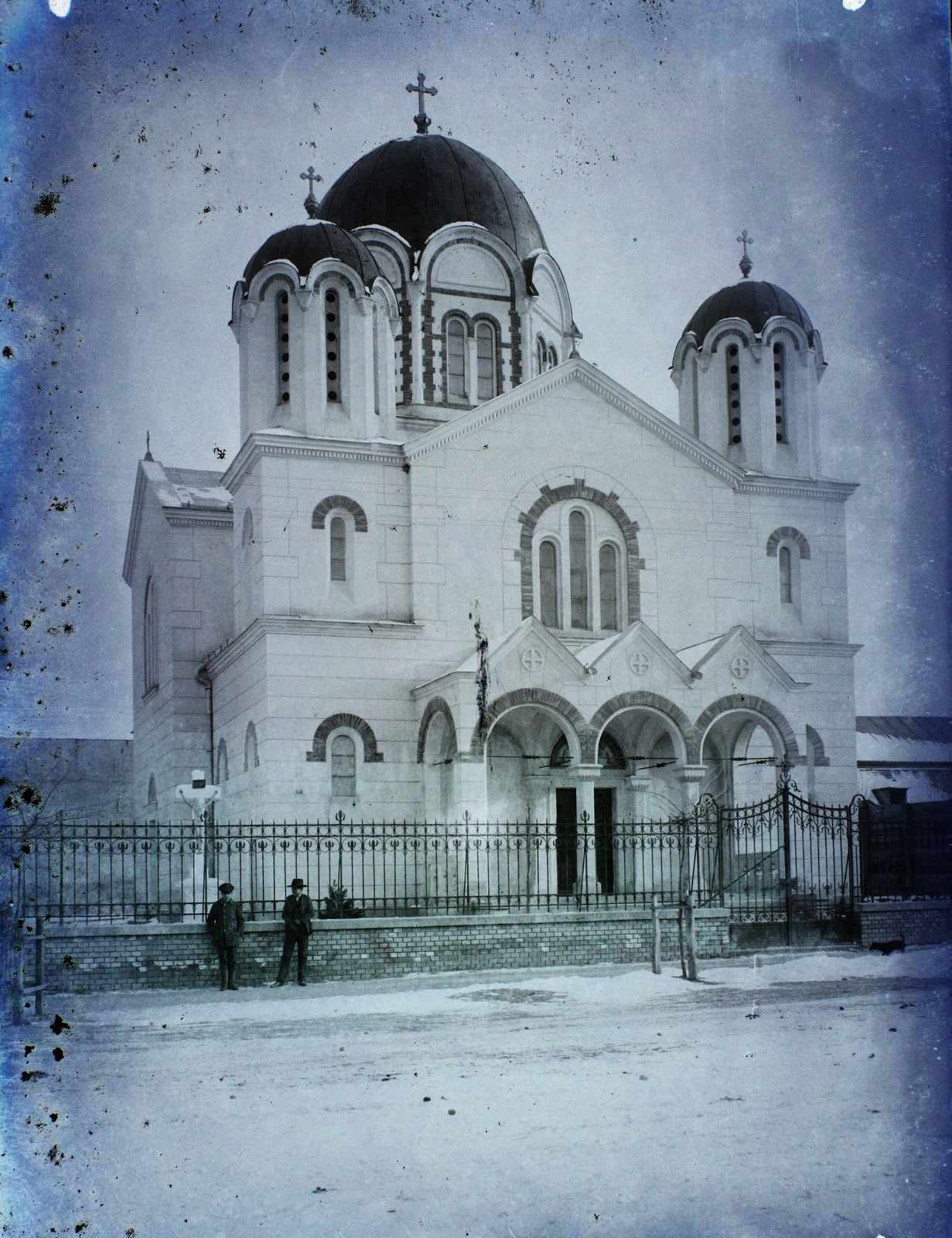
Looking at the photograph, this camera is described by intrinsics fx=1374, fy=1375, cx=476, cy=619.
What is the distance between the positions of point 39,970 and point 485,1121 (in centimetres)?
600

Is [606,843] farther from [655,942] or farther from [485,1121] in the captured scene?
[485,1121]

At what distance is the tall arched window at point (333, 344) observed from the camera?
23.1 meters

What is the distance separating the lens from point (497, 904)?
19.0 metres

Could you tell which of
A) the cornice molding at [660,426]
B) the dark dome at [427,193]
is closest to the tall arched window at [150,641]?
the cornice molding at [660,426]

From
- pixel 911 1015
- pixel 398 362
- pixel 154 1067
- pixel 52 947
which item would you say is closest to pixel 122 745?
pixel 398 362

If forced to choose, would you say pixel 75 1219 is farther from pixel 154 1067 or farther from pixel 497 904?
pixel 497 904

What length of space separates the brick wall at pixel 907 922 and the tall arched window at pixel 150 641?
1356 centimetres

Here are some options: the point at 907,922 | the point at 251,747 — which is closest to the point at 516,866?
the point at 251,747

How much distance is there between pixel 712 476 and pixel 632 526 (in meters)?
1.85

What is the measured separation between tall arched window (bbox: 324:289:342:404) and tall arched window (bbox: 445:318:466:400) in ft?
17.2

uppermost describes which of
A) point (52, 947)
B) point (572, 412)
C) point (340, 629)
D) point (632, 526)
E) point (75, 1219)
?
point (572, 412)

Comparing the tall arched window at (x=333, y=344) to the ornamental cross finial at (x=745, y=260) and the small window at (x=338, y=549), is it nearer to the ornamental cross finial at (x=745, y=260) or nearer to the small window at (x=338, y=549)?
the small window at (x=338, y=549)

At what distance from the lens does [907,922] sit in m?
19.2

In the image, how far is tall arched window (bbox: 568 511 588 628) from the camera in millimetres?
23844
